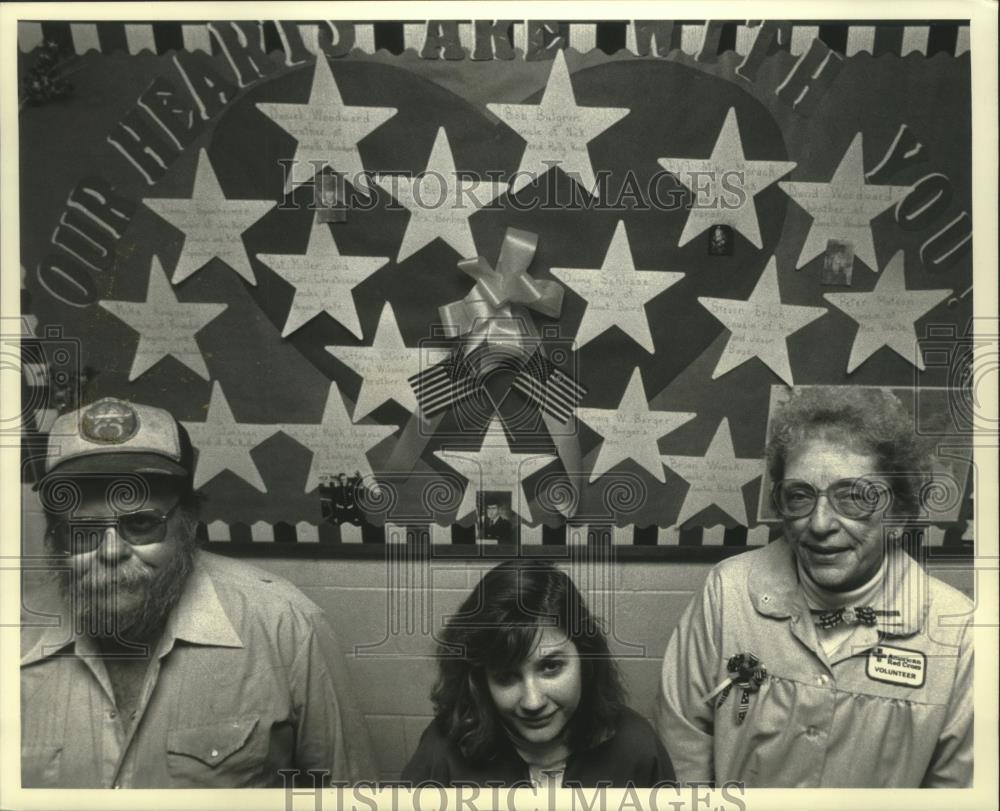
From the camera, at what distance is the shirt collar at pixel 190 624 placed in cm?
208

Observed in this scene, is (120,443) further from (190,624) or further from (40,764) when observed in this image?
(40,764)

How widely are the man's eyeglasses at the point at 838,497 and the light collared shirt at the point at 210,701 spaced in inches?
37.1

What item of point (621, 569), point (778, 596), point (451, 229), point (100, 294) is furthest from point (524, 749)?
point (100, 294)

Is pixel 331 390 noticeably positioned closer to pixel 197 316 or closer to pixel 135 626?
pixel 197 316

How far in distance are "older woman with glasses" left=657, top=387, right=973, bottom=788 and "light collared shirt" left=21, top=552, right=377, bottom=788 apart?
2.33ft

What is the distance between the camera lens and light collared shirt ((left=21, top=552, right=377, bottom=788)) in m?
2.08

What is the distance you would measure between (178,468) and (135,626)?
33 centimetres

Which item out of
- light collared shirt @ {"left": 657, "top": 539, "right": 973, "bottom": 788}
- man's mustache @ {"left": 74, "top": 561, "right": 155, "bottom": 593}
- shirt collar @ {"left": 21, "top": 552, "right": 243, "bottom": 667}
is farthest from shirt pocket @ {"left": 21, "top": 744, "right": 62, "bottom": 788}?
light collared shirt @ {"left": 657, "top": 539, "right": 973, "bottom": 788}

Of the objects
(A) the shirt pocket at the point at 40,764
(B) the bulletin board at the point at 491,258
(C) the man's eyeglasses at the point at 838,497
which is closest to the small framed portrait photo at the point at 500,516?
(B) the bulletin board at the point at 491,258

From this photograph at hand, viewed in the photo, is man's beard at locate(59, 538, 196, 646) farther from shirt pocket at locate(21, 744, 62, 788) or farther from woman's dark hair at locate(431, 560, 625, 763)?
woman's dark hair at locate(431, 560, 625, 763)

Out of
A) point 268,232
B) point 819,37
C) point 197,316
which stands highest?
point 819,37

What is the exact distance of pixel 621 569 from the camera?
209 centimetres

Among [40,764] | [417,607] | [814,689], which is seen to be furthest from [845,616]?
[40,764]

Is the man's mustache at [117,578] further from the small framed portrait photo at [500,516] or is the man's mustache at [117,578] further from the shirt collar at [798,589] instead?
the shirt collar at [798,589]
